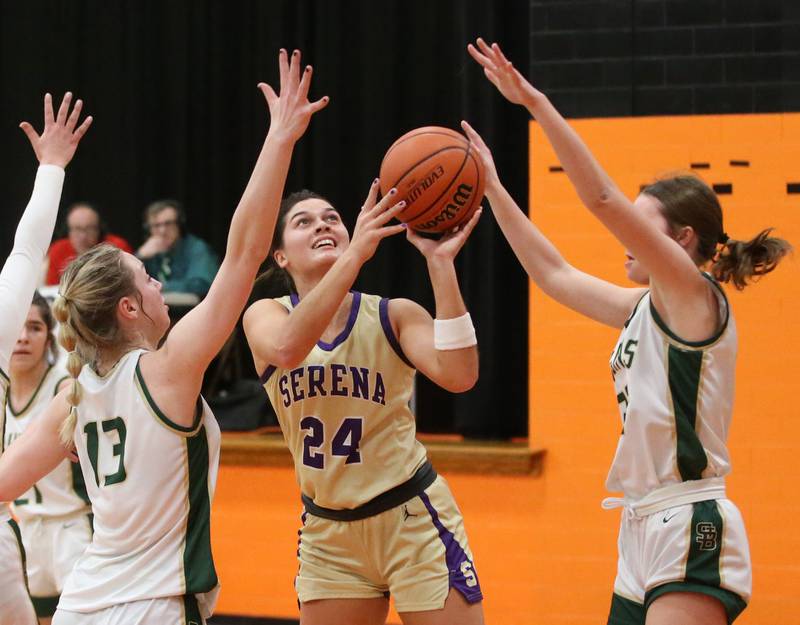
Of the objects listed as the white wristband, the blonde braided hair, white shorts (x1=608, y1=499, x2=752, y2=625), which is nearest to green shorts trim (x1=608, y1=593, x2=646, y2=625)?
white shorts (x1=608, y1=499, x2=752, y2=625)

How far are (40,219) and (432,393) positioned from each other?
13.6 ft

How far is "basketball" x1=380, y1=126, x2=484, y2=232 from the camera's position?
342 centimetres

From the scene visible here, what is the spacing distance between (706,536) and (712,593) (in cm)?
15

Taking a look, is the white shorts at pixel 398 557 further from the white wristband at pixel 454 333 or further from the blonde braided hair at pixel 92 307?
the blonde braided hair at pixel 92 307

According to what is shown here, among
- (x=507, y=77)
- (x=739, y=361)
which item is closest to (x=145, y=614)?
(x=507, y=77)

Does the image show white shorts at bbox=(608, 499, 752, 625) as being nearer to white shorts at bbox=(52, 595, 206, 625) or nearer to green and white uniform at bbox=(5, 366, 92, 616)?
white shorts at bbox=(52, 595, 206, 625)

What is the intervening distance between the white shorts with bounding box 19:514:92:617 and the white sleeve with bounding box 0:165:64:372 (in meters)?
1.56

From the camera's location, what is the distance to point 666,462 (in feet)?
10.5

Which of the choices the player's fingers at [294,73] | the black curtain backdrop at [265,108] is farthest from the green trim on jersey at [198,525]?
the black curtain backdrop at [265,108]

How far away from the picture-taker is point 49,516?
480 centimetres

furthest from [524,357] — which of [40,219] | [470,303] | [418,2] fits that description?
[40,219]

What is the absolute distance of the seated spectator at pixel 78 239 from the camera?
721 centimetres

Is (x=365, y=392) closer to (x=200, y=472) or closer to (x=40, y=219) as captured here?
(x=200, y=472)

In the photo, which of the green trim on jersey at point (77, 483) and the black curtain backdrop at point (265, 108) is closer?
the green trim on jersey at point (77, 483)
